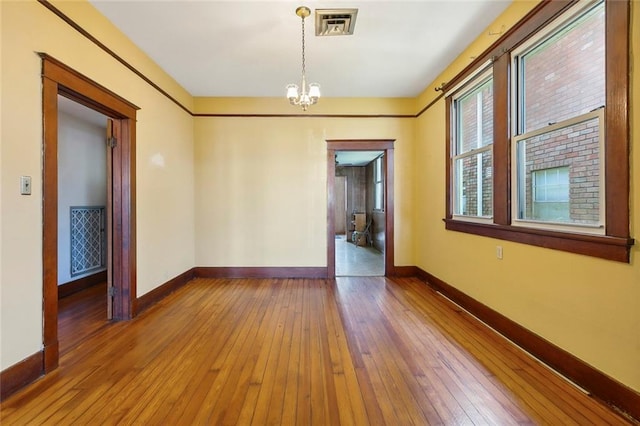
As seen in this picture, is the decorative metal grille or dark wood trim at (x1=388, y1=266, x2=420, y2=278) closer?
the decorative metal grille

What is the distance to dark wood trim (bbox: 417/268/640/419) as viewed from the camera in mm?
1661

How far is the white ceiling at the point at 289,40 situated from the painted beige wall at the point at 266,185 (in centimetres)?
66

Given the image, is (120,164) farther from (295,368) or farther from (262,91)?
(295,368)

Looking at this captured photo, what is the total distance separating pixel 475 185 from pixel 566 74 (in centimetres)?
140

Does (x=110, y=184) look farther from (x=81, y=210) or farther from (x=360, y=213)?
(x=360, y=213)

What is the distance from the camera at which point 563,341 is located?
6.74ft

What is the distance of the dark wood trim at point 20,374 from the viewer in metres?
1.80

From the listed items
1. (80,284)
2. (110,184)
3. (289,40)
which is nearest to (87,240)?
(80,284)

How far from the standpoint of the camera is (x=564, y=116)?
82.8 inches

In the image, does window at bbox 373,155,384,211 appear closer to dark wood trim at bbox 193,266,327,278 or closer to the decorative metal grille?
dark wood trim at bbox 193,266,327,278

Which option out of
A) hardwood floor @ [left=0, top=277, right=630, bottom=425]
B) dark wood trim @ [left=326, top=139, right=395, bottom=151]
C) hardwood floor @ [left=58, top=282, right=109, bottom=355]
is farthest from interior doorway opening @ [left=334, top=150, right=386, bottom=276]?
hardwood floor @ [left=58, top=282, right=109, bottom=355]

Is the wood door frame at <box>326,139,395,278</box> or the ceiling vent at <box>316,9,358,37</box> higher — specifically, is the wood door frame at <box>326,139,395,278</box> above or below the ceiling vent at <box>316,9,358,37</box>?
below

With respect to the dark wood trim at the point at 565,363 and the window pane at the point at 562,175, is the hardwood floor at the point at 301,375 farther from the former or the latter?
the window pane at the point at 562,175

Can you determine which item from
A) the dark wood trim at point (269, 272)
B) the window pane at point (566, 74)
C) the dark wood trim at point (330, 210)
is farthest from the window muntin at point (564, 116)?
the dark wood trim at point (269, 272)
